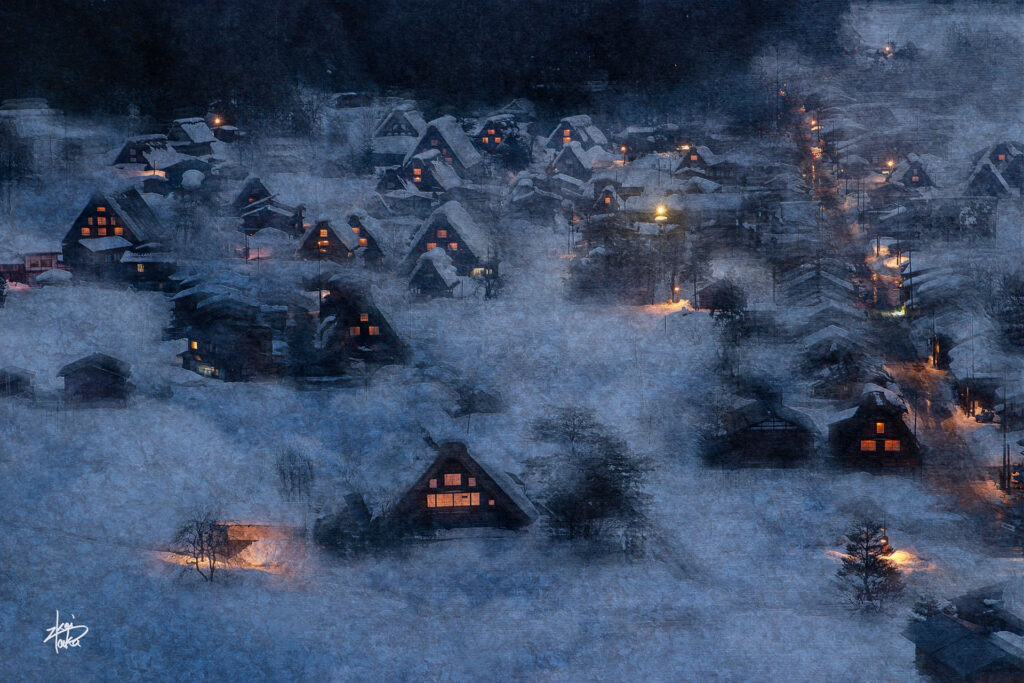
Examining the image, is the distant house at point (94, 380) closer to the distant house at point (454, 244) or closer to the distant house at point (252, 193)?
the distant house at point (252, 193)

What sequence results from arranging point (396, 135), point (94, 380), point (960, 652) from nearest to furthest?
1. point (960, 652)
2. point (94, 380)
3. point (396, 135)

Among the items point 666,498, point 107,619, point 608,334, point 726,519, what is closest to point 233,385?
point 107,619

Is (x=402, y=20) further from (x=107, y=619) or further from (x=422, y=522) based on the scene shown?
(x=107, y=619)

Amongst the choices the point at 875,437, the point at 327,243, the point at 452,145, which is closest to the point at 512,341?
the point at 327,243

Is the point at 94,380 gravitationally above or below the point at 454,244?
below

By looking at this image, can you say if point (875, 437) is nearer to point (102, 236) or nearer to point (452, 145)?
point (452, 145)

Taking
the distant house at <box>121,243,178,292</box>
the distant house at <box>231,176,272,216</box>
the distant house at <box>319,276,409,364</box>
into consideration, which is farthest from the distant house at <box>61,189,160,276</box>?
the distant house at <box>319,276,409,364</box>

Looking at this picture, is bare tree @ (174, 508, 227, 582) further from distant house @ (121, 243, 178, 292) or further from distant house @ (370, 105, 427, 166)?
distant house @ (370, 105, 427, 166)
